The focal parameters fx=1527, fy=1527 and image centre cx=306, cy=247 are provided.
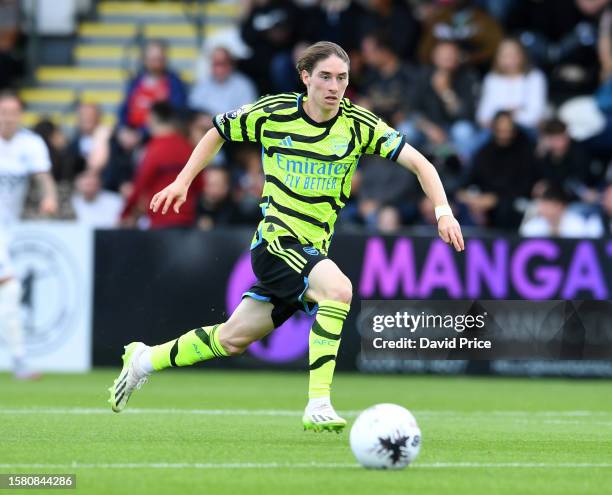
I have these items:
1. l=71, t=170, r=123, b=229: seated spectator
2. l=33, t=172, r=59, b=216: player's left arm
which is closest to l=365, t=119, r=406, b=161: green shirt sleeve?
l=33, t=172, r=59, b=216: player's left arm

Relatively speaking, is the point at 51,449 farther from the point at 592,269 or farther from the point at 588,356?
the point at 592,269

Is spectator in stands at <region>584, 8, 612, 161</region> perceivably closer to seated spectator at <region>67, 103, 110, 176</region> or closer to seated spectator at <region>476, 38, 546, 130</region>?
seated spectator at <region>476, 38, 546, 130</region>

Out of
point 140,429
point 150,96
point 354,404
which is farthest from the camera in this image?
point 150,96

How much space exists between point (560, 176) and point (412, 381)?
3451mm

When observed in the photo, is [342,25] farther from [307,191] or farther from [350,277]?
[307,191]

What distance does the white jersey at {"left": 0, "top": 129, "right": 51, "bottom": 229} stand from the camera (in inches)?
545

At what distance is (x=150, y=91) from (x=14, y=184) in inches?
199

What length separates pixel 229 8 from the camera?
2203 centimetres

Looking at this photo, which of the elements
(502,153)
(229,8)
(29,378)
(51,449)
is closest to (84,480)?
(51,449)

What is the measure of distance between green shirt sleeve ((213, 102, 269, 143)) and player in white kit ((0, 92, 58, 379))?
16.0ft

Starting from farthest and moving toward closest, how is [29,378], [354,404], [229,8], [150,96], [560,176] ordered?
[229,8] → [150,96] → [560,176] → [29,378] → [354,404]

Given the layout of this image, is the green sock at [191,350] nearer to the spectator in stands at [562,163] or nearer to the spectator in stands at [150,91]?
the spectator in stands at [562,163]

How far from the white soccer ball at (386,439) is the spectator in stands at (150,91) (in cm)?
1182

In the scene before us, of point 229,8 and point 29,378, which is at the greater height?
point 229,8
